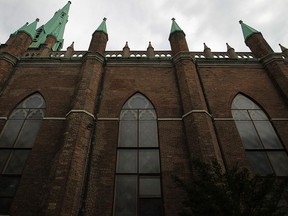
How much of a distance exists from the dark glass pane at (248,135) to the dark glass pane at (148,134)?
3.24 m

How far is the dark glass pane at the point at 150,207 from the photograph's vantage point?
24.8 ft

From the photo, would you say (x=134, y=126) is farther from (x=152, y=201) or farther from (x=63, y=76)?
(x=63, y=76)

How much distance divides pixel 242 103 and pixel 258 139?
71.1 inches

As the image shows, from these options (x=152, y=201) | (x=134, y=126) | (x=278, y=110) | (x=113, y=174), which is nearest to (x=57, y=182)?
(x=113, y=174)

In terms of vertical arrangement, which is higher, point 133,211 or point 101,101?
point 101,101

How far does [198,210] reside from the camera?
5086 mm

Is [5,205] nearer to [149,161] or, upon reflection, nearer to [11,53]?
[149,161]

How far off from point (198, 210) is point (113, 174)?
3833 mm

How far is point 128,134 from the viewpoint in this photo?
9609mm

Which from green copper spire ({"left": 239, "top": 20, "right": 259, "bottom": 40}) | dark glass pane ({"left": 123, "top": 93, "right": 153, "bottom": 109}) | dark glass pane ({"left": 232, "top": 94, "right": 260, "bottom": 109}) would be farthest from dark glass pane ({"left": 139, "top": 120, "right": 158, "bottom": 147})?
green copper spire ({"left": 239, "top": 20, "right": 259, "bottom": 40})

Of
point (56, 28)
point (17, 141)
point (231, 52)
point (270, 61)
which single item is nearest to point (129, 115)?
point (17, 141)

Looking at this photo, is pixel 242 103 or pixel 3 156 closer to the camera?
pixel 3 156

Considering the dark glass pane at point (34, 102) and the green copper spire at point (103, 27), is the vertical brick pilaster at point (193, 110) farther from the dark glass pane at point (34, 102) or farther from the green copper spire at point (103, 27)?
the dark glass pane at point (34, 102)

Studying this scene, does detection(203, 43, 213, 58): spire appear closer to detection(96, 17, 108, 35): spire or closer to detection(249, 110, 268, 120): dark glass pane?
detection(249, 110, 268, 120): dark glass pane
